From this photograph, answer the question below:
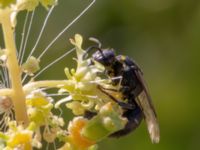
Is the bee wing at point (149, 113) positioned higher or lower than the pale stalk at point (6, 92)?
lower

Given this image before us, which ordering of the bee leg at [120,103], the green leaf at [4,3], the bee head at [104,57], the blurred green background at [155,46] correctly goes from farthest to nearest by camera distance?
the blurred green background at [155,46] < the bee head at [104,57] < the bee leg at [120,103] < the green leaf at [4,3]

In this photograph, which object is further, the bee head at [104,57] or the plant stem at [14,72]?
the bee head at [104,57]

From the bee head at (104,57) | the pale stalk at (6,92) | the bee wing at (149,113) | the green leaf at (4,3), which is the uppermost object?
the green leaf at (4,3)

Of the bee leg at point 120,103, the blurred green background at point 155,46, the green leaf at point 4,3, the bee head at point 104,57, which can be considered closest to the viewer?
the green leaf at point 4,3

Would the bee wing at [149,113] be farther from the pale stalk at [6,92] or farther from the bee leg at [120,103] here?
the pale stalk at [6,92]

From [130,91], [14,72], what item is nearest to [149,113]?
[130,91]

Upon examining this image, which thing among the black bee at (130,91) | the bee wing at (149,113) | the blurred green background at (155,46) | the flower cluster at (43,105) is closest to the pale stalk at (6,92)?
the flower cluster at (43,105)
